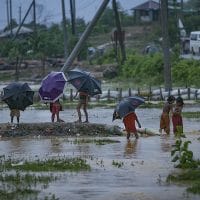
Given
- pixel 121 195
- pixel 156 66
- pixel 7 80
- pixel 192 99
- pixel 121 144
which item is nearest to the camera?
pixel 121 195

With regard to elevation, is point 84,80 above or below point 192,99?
above

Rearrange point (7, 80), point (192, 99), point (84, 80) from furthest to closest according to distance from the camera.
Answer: point (7, 80)
point (192, 99)
point (84, 80)

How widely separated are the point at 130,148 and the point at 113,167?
374cm

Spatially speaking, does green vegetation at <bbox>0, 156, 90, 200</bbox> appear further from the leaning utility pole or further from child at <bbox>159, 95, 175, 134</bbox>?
the leaning utility pole

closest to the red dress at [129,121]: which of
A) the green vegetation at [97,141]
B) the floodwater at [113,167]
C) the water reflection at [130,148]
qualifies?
the floodwater at [113,167]

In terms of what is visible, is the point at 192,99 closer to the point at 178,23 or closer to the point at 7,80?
the point at 7,80

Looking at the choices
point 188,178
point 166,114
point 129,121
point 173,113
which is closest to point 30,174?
point 188,178

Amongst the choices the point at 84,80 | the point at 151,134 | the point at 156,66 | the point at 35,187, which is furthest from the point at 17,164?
the point at 156,66

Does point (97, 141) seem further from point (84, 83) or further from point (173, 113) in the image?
point (84, 83)

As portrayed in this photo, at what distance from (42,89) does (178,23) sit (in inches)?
2540

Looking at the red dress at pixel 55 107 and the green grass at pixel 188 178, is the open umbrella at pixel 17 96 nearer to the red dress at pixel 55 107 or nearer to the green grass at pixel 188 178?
the red dress at pixel 55 107

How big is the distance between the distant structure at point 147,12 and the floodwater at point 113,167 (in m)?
90.1

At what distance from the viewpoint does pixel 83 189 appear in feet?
38.1

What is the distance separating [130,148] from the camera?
1767 centimetres
